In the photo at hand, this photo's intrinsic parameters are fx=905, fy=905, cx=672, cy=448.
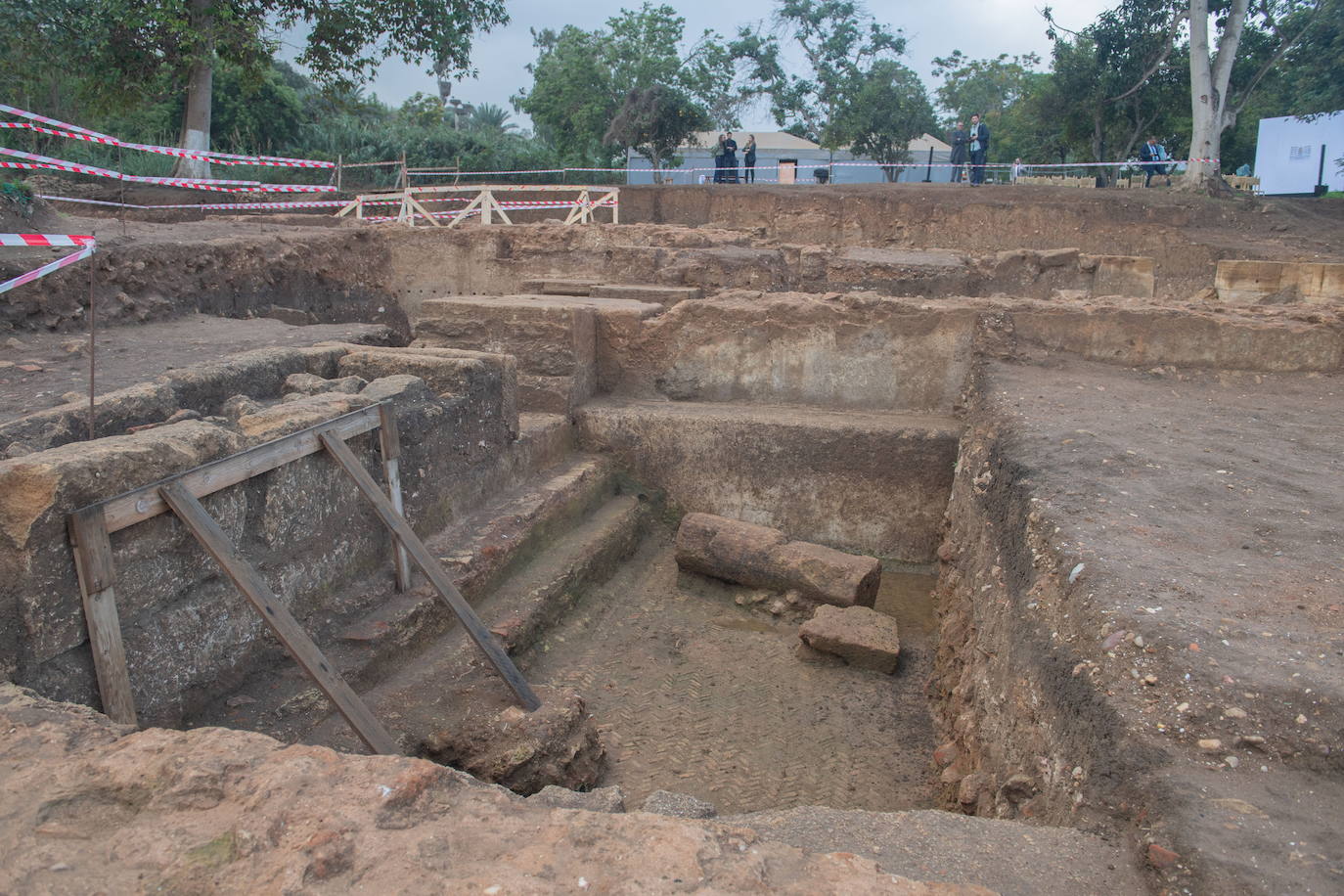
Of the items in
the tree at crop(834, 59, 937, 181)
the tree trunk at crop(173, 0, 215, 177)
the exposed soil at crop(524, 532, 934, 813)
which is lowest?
the exposed soil at crop(524, 532, 934, 813)

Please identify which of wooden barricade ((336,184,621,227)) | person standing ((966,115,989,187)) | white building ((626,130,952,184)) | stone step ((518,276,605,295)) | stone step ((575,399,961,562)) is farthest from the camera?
white building ((626,130,952,184))

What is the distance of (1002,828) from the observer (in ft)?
7.47

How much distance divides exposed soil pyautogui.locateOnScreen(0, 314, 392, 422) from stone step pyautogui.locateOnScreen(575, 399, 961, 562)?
7.62 feet

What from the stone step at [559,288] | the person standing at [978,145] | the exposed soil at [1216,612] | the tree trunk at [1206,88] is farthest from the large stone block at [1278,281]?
the person standing at [978,145]

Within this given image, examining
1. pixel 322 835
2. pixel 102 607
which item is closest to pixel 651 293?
pixel 102 607

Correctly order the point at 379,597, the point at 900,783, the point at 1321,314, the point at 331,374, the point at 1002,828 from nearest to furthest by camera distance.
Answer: the point at 1002,828 < the point at 900,783 < the point at 379,597 < the point at 331,374 < the point at 1321,314

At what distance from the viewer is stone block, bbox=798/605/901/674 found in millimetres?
4621

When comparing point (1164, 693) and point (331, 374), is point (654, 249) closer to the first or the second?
point (331, 374)

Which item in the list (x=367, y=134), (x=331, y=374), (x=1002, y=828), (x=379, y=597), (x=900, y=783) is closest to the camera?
(x=1002, y=828)

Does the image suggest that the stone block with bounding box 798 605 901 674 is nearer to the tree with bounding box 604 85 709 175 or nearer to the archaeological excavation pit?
the archaeological excavation pit

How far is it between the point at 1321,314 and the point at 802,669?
14.9ft

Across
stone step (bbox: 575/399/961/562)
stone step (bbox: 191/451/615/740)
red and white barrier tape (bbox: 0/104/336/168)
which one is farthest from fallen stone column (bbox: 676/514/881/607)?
red and white barrier tape (bbox: 0/104/336/168)

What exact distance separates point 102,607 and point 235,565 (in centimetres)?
39

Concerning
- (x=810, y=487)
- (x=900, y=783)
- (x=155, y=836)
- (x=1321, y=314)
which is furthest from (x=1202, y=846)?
(x=1321, y=314)
